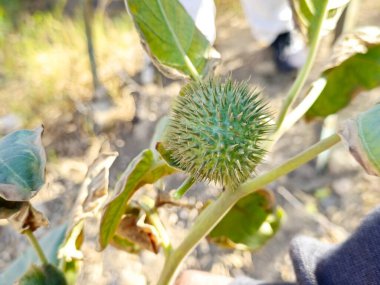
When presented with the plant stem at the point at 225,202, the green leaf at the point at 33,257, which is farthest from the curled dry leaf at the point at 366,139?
the green leaf at the point at 33,257

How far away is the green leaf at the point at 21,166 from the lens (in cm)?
55

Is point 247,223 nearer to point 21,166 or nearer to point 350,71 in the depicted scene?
point 350,71

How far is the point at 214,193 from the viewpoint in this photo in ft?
6.39

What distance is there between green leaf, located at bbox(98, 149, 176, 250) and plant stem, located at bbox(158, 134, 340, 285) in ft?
0.28

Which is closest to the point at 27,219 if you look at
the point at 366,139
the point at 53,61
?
the point at 366,139

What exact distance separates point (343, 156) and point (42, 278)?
58.7 inches

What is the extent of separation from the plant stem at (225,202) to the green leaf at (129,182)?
84 mm

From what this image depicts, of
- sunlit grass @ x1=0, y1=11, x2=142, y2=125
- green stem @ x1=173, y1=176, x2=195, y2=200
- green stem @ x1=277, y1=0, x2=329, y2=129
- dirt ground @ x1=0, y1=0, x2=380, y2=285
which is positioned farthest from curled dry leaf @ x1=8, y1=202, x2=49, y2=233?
sunlit grass @ x1=0, y1=11, x2=142, y2=125

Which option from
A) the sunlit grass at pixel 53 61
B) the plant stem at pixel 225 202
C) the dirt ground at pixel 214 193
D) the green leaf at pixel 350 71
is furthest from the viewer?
the sunlit grass at pixel 53 61

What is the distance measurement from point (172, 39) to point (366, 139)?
0.34 meters

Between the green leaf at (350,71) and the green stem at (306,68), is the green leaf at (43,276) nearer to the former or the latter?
the green stem at (306,68)

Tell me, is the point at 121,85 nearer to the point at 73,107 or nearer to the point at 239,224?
the point at 73,107

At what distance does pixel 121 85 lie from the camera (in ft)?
7.78

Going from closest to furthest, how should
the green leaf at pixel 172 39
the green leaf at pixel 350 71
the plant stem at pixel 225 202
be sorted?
the plant stem at pixel 225 202
the green leaf at pixel 172 39
the green leaf at pixel 350 71
